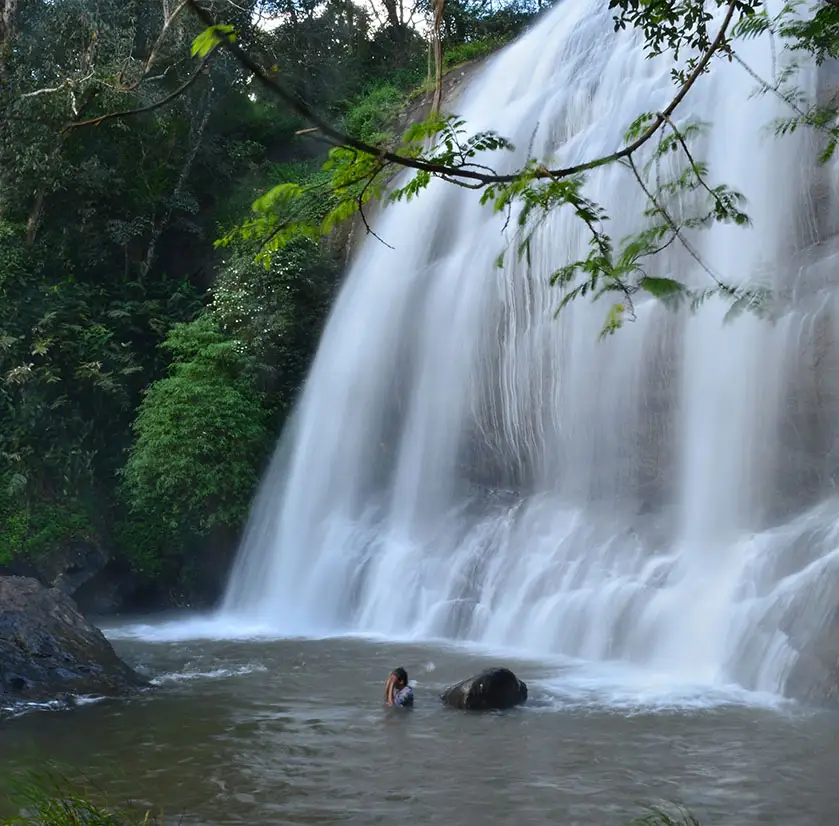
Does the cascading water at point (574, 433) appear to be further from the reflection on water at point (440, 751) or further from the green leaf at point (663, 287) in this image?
the green leaf at point (663, 287)

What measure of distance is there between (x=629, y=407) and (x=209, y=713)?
→ 252 inches

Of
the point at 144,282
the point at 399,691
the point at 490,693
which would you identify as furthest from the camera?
the point at 144,282

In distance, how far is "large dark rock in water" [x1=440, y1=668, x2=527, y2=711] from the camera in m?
9.27

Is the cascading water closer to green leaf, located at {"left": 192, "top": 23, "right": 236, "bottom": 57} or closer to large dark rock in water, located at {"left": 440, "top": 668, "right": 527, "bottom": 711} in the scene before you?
large dark rock in water, located at {"left": 440, "top": 668, "right": 527, "bottom": 711}

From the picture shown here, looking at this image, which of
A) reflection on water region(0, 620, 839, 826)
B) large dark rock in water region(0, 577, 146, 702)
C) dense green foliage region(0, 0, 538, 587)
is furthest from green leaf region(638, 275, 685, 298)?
dense green foliage region(0, 0, 538, 587)

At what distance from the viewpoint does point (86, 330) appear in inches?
730

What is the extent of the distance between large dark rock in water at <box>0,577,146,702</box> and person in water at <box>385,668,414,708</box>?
249 cm

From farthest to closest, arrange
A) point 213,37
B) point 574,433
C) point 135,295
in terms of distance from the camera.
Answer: point 135,295 < point 574,433 < point 213,37

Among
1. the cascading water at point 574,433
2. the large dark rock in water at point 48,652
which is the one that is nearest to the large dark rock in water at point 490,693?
the cascading water at point 574,433

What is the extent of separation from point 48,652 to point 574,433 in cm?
689

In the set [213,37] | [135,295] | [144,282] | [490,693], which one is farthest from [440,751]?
[144,282]

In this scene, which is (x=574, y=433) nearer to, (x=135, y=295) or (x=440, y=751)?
(x=440, y=751)

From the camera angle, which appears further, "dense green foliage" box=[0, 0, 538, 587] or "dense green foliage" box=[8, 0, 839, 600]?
"dense green foliage" box=[0, 0, 538, 587]

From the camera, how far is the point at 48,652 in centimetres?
1009
